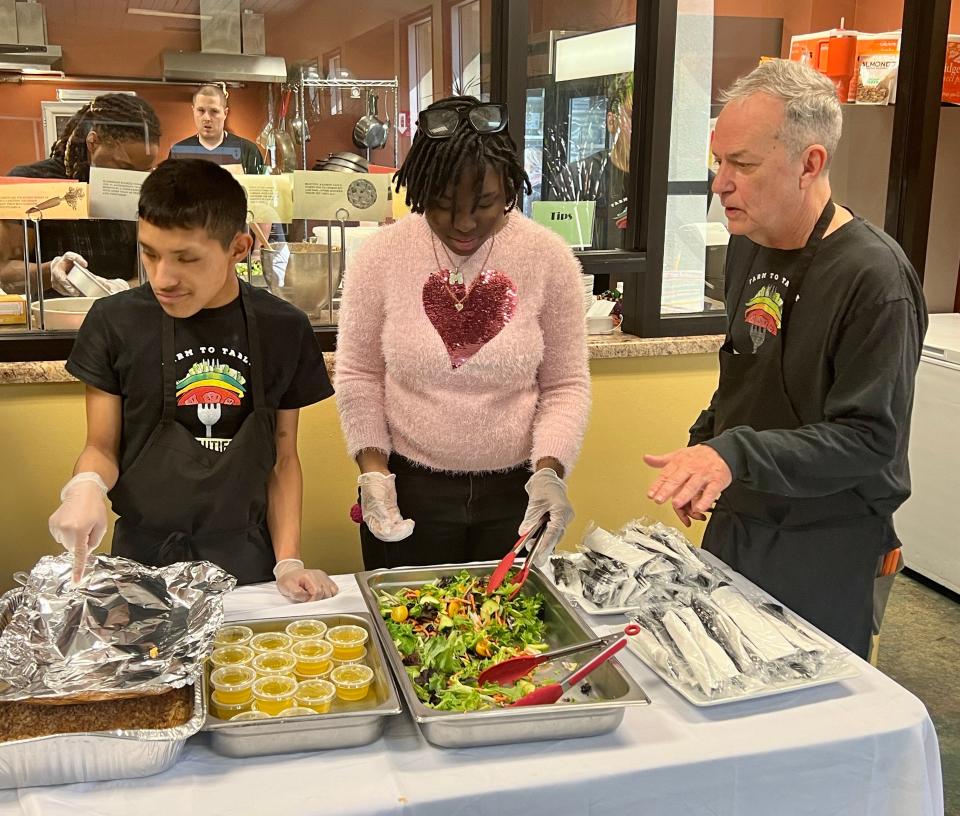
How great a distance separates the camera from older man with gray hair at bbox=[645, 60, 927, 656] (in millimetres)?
1524

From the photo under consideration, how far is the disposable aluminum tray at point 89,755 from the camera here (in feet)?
3.53

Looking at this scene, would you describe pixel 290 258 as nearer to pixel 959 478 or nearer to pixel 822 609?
pixel 822 609

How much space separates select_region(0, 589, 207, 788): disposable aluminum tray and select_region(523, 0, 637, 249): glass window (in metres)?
2.10

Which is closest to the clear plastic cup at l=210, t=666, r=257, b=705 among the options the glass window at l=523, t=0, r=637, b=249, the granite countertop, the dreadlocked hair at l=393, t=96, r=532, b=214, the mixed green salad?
the mixed green salad

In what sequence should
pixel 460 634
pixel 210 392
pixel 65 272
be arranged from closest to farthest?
pixel 460 634 < pixel 210 392 < pixel 65 272

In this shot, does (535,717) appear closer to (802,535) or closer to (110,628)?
(110,628)

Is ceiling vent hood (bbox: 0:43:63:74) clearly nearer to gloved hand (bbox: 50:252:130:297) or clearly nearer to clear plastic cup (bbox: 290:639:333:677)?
gloved hand (bbox: 50:252:130:297)

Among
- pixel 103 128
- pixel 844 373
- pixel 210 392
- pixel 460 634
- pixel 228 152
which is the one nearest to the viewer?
pixel 460 634

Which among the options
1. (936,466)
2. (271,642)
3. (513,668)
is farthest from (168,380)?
(936,466)

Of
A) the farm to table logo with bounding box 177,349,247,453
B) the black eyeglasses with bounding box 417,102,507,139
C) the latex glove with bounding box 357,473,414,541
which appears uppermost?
the black eyeglasses with bounding box 417,102,507,139

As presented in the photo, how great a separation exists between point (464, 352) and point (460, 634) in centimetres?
58

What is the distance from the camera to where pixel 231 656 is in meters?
1.34

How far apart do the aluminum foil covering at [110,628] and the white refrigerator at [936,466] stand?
2.86 metres

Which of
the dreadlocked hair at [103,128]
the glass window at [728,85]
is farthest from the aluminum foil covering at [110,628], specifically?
the glass window at [728,85]
